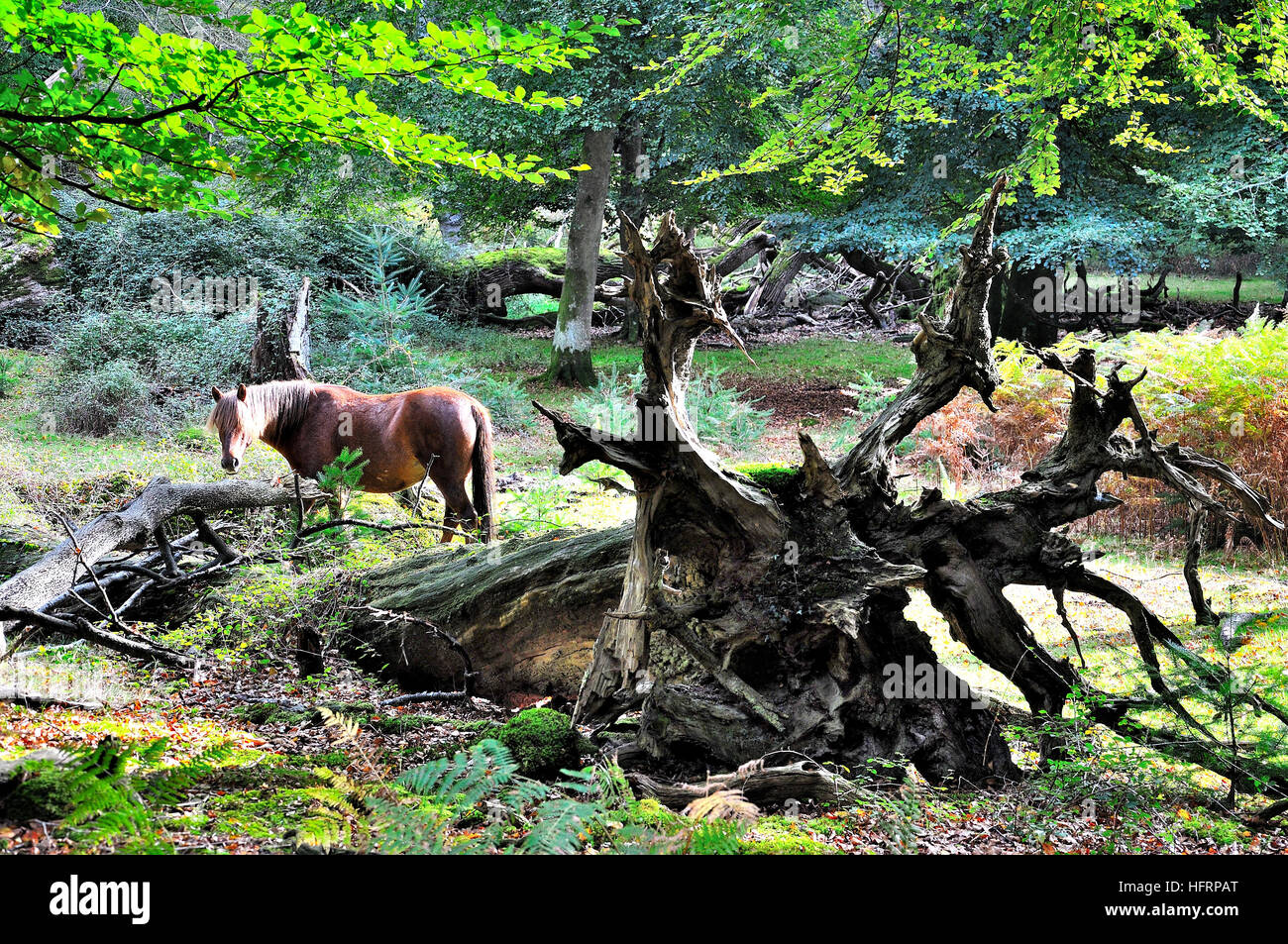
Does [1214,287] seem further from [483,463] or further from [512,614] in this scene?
[512,614]

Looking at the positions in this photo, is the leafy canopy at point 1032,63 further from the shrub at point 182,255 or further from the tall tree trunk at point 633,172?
the shrub at point 182,255

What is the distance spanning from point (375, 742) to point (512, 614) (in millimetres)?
1118

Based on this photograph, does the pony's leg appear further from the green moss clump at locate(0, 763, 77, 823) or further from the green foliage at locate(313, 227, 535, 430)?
the green foliage at locate(313, 227, 535, 430)

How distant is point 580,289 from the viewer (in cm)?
1352

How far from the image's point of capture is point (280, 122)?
153 inches

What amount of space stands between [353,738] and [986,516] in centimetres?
268

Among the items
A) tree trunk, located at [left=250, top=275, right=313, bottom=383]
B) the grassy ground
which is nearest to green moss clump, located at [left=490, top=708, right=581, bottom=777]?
tree trunk, located at [left=250, top=275, right=313, bottom=383]

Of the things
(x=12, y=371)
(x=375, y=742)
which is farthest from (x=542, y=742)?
(x=12, y=371)

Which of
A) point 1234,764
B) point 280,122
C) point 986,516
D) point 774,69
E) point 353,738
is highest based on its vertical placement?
point 774,69

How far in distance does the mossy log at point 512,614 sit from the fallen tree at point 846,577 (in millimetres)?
609

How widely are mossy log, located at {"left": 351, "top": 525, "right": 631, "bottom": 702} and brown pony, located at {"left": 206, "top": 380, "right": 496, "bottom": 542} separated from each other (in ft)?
5.58

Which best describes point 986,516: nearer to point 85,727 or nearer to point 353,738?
point 353,738
